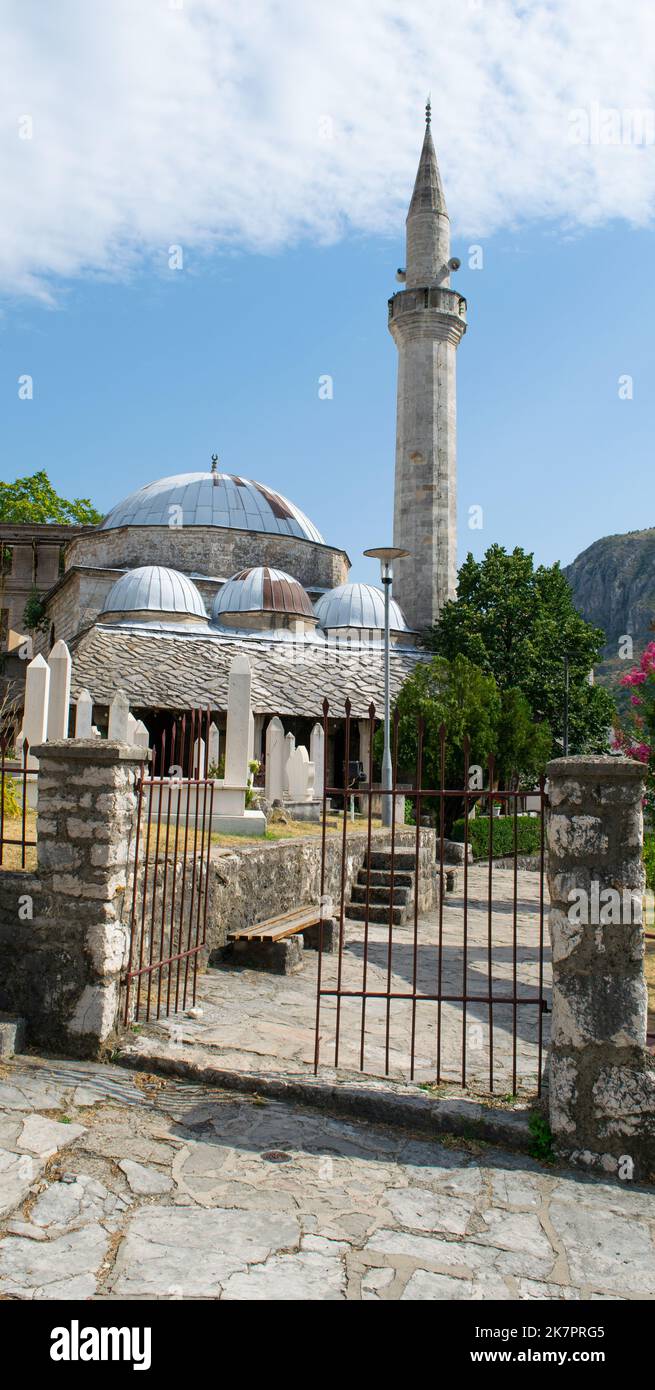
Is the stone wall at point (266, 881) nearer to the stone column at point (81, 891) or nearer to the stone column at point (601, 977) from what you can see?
the stone column at point (81, 891)

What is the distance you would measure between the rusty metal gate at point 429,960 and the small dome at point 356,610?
15.8 metres

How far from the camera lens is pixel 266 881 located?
27.4 ft

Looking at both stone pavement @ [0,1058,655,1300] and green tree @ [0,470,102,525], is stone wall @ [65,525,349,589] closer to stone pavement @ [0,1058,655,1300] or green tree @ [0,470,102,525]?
green tree @ [0,470,102,525]

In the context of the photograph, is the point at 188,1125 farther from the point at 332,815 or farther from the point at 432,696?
the point at 432,696

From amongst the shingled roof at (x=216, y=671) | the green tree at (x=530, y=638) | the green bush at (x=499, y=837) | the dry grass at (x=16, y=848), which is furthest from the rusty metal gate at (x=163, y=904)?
the green tree at (x=530, y=638)

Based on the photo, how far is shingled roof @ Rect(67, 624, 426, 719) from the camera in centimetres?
2411

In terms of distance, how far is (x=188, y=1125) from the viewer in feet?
12.9

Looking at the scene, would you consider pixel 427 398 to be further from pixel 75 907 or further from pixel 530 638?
pixel 75 907

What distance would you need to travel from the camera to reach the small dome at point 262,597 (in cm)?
2930

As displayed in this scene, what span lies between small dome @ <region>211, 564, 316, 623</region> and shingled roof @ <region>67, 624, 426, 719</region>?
62.2 inches

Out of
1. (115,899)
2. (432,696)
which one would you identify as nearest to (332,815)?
(432,696)
